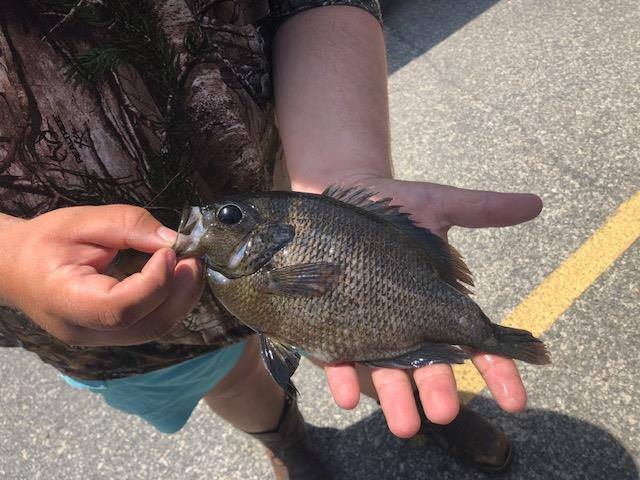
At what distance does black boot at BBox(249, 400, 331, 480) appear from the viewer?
2.37 metres

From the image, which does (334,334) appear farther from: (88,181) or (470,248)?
(470,248)

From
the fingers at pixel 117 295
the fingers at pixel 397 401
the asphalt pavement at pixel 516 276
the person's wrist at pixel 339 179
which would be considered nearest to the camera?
the fingers at pixel 117 295

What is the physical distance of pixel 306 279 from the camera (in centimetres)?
151

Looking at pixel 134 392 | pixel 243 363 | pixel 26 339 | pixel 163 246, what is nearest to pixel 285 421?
pixel 243 363

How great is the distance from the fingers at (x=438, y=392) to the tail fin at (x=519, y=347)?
0.18 m

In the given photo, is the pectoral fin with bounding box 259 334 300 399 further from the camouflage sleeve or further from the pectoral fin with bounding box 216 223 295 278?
the camouflage sleeve

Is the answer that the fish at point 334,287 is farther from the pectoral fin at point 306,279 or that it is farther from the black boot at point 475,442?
the black boot at point 475,442

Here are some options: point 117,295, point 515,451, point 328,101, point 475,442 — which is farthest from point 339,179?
point 515,451

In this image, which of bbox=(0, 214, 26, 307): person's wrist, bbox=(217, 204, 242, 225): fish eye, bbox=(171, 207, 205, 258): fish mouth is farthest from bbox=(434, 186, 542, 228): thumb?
bbox=(0, 214, 26, 307): person's wrist

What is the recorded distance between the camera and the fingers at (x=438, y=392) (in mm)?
1426

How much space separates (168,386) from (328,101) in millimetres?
1102

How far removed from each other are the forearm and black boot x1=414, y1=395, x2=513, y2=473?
1184mm

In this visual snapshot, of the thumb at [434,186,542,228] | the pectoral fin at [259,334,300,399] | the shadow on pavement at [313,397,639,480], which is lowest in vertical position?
the shadow on pavement at [313,397,639,480]

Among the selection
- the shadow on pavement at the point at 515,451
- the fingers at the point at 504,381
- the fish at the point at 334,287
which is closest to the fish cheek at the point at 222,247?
the fish at the point at 334,287
